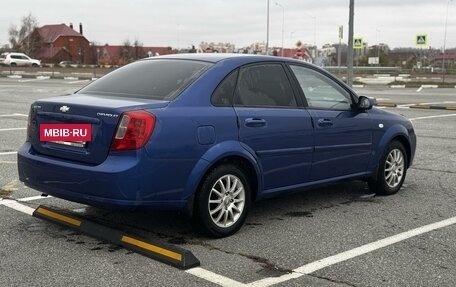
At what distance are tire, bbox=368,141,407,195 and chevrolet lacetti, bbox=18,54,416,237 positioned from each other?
0.57 metres

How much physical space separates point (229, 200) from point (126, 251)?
1004 millimetres

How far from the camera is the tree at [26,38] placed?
302 ft

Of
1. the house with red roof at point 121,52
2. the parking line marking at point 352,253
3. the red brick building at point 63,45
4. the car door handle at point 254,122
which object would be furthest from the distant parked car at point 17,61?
the parking line marking at point 352,253

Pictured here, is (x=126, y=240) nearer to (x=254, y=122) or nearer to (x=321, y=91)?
(x=254, y=122)

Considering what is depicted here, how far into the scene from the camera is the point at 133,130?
4.42m

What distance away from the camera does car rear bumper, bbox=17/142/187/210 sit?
4.38 m

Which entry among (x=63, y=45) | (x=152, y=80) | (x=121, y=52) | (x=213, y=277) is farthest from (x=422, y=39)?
(x=63, y=45)

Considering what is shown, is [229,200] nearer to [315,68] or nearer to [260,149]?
[260,149]

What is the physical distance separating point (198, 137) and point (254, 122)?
2.22 feet

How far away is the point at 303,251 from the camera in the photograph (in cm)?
470

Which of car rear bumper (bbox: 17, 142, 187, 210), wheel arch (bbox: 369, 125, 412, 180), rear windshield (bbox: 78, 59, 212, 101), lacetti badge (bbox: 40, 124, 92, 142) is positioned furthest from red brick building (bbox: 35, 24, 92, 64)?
car rear bumper (bbox: 17, 142, 187, 210)

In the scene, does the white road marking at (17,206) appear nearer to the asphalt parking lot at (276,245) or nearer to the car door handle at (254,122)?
the asphalt parking lot at (276,245)

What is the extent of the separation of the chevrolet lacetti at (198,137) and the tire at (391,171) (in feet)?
1.86

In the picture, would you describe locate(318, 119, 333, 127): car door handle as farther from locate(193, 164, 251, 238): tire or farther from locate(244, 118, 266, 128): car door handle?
locate(193, 164, 251, 238): tire
